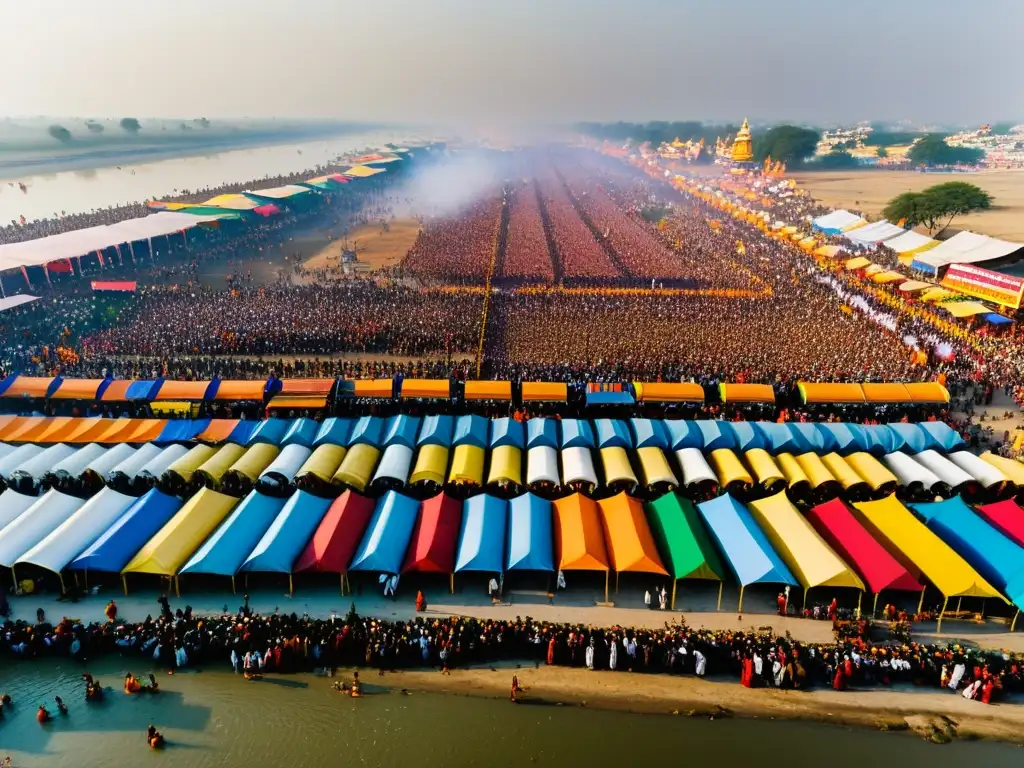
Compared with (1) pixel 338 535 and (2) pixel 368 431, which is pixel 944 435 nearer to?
(2) pixel 368 431

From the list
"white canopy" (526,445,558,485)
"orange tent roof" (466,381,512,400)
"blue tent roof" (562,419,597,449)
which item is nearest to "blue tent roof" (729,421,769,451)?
"blue tent roof" (562,419,597,449)

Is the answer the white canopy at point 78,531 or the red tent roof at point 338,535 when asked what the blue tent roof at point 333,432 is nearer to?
the red tent roof at point 338,535

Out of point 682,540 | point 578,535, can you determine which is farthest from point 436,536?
point 682,540

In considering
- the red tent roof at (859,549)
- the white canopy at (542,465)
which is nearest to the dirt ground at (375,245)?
the white canopy at (542,465)

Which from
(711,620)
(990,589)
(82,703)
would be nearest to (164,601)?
(82,703)

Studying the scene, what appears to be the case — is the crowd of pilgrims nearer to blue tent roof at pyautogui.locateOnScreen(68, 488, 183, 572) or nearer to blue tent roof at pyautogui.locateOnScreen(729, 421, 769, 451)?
blue tent roof at pyautogui.locateOnScreen(68, 488, 183, 572)
